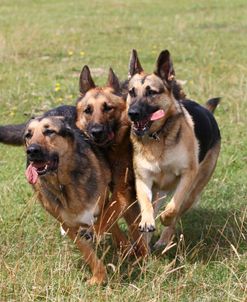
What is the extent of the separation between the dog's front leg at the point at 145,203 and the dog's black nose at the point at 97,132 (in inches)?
19.6

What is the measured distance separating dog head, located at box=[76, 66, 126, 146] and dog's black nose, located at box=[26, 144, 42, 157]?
710 mm

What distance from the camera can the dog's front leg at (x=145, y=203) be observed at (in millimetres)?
5285

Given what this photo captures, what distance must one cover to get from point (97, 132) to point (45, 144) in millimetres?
575

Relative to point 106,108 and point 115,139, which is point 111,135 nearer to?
point 115,139

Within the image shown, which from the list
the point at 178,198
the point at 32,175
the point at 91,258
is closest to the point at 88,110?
the point at 32,175

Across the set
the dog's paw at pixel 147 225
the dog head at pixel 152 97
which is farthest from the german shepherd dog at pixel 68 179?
the dog head at pixel 152 97

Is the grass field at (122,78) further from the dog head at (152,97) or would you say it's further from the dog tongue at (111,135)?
the dog head at (152,97)

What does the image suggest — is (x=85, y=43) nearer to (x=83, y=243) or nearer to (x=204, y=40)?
(x=204, y=40)

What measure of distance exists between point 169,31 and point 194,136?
13771mm

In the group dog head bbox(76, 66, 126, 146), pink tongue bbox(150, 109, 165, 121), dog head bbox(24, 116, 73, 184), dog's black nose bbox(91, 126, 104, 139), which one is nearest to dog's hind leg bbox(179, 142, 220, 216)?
pink tongue bbox(150, 109, 165, 121)

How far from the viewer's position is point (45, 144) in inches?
201

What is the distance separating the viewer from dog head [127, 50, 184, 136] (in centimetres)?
553

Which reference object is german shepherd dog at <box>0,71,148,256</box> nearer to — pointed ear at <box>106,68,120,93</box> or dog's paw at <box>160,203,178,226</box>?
pointed ear at <box>106,68,120,93</box>

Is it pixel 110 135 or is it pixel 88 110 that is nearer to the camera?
pixel 110 135
